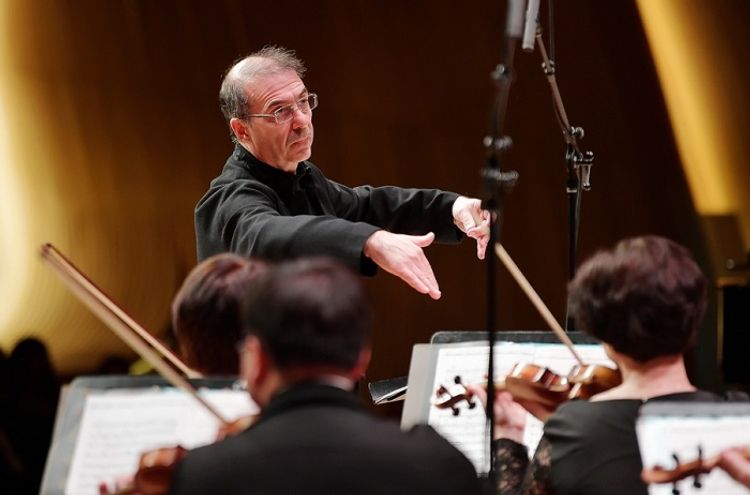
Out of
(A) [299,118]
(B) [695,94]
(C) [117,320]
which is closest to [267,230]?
(A) [299,118]

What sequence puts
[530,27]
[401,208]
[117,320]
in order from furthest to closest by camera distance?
[401,208] < [530,27] < [117,320]

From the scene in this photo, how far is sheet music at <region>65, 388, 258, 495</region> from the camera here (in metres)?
1.54

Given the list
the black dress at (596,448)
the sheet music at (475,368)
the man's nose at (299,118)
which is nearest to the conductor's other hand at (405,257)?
the sheet music at (475,368)

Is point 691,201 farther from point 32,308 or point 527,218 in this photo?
point 32,308

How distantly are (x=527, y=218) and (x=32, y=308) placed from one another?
220cm

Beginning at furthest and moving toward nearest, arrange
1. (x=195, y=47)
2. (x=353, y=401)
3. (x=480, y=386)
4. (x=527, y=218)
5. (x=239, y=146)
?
(x=527, y=218), (x=195, y=47), (x=239, y=146), (x=480, y=386), (x=353, y=401)

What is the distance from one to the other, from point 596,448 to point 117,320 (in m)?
0.75

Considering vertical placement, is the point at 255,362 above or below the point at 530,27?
below

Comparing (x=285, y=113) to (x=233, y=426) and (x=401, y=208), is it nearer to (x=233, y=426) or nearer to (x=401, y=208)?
(x=401, y=208)

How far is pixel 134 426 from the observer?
1.56 metres

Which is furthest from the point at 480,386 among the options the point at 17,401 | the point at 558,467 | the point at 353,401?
the point at 17,401

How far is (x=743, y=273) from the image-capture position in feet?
15.6

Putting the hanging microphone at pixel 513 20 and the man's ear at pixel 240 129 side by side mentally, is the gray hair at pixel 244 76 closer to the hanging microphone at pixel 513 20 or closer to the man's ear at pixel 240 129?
the man's ear at pixel 240 129

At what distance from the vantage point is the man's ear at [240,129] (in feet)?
9.88
